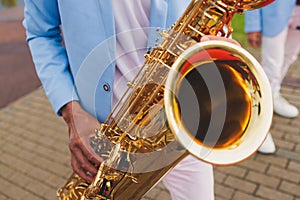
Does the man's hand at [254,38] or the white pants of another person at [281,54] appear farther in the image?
the white pants of another person at [281,54]

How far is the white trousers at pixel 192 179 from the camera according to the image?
173cm

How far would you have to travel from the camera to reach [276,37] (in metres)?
3.21

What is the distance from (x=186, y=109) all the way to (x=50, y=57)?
76 cm

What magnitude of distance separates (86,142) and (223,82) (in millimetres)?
681

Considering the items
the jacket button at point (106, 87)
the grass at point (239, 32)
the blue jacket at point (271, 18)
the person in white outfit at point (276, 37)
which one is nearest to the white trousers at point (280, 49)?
the person in white outfit at point (276, 37)

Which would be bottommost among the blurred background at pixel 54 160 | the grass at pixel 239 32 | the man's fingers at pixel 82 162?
the grass at pixel 239 32

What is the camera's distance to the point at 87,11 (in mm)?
1440

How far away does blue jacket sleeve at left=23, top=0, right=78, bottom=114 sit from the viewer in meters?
1.65

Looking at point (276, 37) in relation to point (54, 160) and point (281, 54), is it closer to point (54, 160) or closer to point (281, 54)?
point (281, 54)

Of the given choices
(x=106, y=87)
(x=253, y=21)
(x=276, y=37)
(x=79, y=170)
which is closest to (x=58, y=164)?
(x=79, y=170)

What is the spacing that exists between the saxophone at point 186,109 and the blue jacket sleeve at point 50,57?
262 millimetres

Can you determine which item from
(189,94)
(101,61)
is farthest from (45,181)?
(189,94)

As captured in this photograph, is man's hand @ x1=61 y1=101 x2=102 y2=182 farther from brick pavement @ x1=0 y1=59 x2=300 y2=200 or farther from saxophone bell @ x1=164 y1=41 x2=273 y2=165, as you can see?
brick pavement @ x1=0 y1=59 x2=300 y2=200

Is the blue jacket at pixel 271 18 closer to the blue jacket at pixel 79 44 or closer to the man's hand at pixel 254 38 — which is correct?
the man's hand at pixel 254 38
